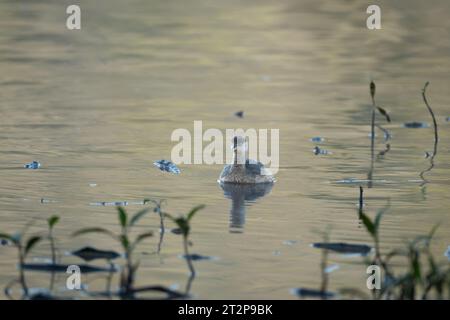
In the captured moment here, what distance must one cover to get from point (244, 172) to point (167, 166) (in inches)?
31.7

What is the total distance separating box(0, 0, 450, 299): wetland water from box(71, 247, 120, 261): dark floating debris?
0.87 ft

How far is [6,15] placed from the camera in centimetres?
2461

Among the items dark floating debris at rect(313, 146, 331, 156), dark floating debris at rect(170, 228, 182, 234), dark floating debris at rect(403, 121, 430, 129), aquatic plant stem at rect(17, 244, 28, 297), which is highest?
dark floating debris at rect(403, 121, 430, 129)

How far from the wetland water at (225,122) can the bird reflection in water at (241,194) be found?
4 cm

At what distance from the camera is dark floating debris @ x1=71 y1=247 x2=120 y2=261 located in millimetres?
7664

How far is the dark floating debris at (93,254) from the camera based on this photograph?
25.1ft

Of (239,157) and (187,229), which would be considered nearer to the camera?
(187,229)

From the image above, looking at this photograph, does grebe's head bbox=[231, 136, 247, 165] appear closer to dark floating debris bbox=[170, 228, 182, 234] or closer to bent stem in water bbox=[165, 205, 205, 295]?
dark floating debris bbox=[170, 228, 182, 234]

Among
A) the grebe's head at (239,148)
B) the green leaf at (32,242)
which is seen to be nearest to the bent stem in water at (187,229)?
the green leaf at (32,242)

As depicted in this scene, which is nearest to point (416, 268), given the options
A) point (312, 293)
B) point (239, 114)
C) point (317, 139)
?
point (312, 293)

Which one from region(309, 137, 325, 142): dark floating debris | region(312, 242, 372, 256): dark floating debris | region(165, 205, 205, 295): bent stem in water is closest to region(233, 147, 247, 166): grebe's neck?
region(309, 137, 325, 142): dark floating debris

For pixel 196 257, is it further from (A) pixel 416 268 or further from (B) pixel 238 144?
(B) pixel 238 144

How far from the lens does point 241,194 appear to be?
10711mm
